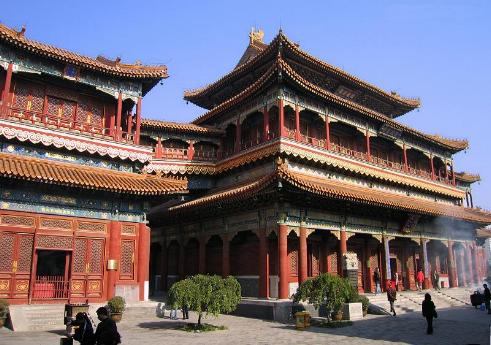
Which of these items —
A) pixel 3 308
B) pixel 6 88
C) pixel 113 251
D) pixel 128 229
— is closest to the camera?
pixel 3 308

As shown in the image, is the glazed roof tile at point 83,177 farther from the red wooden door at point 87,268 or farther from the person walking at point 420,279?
the person walking at point 420,279

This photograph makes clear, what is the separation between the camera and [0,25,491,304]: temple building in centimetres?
1752

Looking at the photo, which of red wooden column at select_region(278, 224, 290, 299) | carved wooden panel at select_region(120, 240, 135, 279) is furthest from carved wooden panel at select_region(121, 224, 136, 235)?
red wooden column at select_region(278, 224, 290, 299)

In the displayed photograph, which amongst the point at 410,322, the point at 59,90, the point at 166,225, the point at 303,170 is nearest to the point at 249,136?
the point at 303,170

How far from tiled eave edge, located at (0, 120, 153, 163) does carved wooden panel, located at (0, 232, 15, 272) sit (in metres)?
3.99

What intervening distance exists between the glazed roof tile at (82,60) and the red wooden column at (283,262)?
32.3 feet

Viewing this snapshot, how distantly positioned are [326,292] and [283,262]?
3.35 meters

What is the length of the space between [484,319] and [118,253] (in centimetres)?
1533

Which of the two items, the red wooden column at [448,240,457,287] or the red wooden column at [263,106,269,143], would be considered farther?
the red wooden column at [448,240,457,287]

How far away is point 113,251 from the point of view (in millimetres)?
18203

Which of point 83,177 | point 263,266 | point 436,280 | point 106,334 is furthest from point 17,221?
point 436,280

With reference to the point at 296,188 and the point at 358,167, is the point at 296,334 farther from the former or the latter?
the point at 358,167

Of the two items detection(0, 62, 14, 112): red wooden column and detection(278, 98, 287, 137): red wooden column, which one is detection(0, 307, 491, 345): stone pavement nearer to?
detection(278, 98, 287, 137): red wooden column

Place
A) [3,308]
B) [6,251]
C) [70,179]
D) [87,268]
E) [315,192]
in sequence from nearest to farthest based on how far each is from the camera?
[3,308], [6,251], [70,179], [87,268], [315,192]
